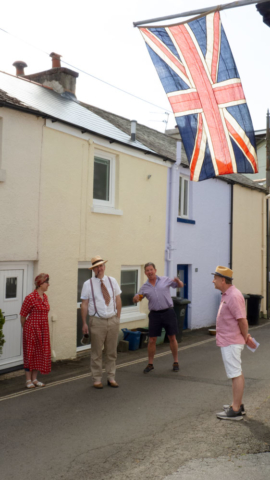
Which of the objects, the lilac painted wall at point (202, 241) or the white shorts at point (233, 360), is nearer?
the white shorts at point (233, 360)

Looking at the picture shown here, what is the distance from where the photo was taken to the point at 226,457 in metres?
4.84

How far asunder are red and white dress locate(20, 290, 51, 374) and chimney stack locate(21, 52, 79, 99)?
25.7 feet

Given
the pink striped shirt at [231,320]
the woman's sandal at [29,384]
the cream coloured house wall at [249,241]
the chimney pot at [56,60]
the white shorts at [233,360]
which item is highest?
the chimney pot at [56,60]

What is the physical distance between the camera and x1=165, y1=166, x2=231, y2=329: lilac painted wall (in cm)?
1393

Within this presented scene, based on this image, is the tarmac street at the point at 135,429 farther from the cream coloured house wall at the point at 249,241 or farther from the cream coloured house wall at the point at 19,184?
the cream coloured house wall at the point at 249,241

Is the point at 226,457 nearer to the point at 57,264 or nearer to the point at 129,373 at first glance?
the point at 129,373

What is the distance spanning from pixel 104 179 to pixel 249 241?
9.18 m

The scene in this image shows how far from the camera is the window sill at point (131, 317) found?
11.9m

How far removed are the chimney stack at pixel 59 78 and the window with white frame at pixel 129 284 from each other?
528 cm

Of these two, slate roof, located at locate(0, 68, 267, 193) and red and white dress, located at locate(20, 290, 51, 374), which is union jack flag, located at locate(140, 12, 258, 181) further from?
red and white dress, located at locate(20, 290, 51, 374)

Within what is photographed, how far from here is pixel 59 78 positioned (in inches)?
543

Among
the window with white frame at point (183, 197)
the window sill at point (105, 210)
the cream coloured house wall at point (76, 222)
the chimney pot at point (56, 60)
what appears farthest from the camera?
the window with white frame at point (183, 197)

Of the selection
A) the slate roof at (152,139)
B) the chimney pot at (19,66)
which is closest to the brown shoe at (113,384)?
the slate roof at (152,139)

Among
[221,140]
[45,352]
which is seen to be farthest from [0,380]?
[221,140]
